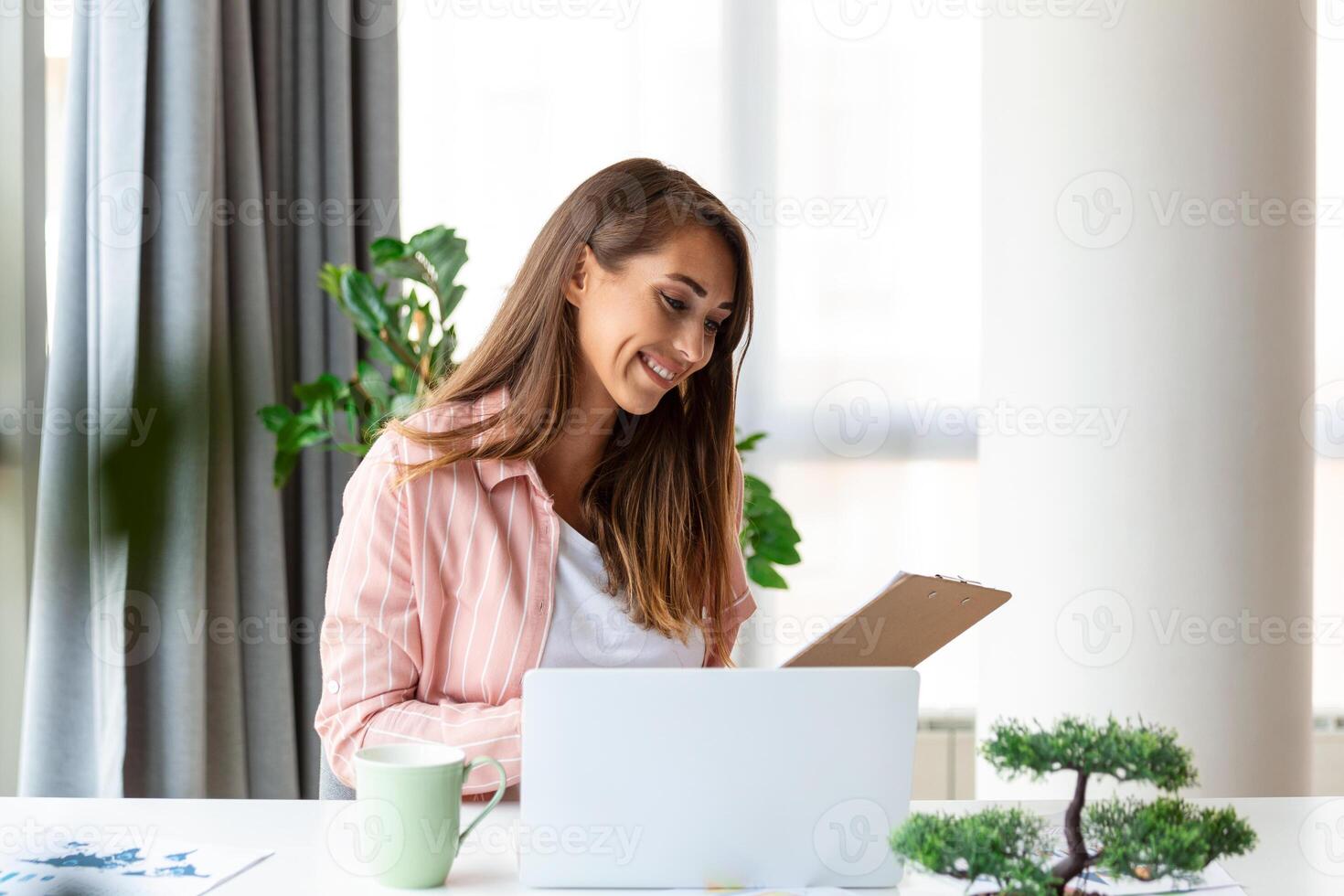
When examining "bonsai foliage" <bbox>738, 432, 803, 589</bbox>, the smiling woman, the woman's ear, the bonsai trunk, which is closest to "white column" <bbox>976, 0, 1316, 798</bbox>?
"bonsai foliage" <bbox>738, 432, 803, 589</bbox>

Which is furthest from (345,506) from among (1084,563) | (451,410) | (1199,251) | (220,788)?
(1199,251)

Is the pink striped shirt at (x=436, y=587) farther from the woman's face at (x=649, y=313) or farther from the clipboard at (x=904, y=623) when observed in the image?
the clipboard at (x=904, y=623)

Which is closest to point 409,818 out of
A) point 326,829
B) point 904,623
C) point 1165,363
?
point 326,829

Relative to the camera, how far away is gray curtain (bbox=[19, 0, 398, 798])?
0.23 metres

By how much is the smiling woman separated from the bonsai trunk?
60cm

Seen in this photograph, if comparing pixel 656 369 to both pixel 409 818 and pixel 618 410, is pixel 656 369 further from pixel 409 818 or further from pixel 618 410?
pixel 409 818

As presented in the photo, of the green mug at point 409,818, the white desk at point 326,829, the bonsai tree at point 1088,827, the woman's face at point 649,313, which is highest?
the woman's face at point 649,313

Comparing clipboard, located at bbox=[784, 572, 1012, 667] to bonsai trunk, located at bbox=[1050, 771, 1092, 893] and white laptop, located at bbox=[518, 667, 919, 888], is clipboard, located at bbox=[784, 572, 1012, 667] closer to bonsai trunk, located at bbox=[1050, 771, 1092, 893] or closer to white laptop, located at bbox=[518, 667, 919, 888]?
white laptop, located at bbox=[518, 667, 919, 888]

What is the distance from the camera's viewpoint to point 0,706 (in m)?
0.23

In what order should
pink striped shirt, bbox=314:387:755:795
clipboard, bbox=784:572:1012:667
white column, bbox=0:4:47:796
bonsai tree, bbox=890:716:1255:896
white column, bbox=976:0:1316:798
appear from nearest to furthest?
white column, bbox=0:4:47:796 → bonsai tree, bbox=890:716:1255:896 → clipboard, bbox=784:572:1012:667 → pink striped shirt, bbox=314:387:755:795 → white column, bbox=976:0:1316:798

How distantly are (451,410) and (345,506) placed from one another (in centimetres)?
17

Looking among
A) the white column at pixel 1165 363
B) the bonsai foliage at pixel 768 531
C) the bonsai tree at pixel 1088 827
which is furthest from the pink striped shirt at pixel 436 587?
the white column at pixel 1165 363

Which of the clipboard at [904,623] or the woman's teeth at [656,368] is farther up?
the woman's teeth at [656,368]

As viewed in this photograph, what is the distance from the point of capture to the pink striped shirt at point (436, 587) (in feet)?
4.41
